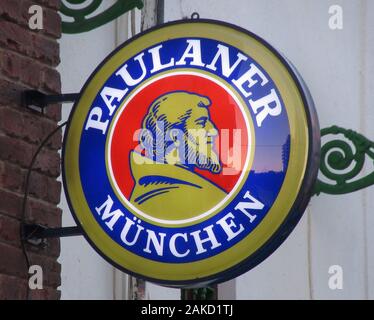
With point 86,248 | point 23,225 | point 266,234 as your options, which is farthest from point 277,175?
point 86,248

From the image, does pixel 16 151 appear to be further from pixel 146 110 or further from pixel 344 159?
pixel 344 159

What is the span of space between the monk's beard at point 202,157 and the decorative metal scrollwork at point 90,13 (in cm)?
133

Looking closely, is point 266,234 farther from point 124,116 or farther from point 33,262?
point 33,262

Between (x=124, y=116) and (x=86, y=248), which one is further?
(x=86, y=248)

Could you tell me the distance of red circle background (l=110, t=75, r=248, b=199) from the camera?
6727mm

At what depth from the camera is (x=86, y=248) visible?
29.3 ft

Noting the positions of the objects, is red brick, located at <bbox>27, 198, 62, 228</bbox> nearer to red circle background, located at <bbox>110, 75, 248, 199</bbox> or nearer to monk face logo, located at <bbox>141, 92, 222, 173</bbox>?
red circle background, located at <bbox>110, 75, 248, 199</bbox>

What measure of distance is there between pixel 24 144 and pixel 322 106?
337 cm

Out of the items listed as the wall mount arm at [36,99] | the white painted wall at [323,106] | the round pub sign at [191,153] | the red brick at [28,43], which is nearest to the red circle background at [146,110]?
the round pub sign at [191,153]

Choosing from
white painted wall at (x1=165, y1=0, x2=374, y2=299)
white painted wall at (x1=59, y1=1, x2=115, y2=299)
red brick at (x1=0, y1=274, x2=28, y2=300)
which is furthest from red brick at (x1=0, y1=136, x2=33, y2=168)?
white painted wall at (x1=165, y1=0, x2=374, y2=299)
